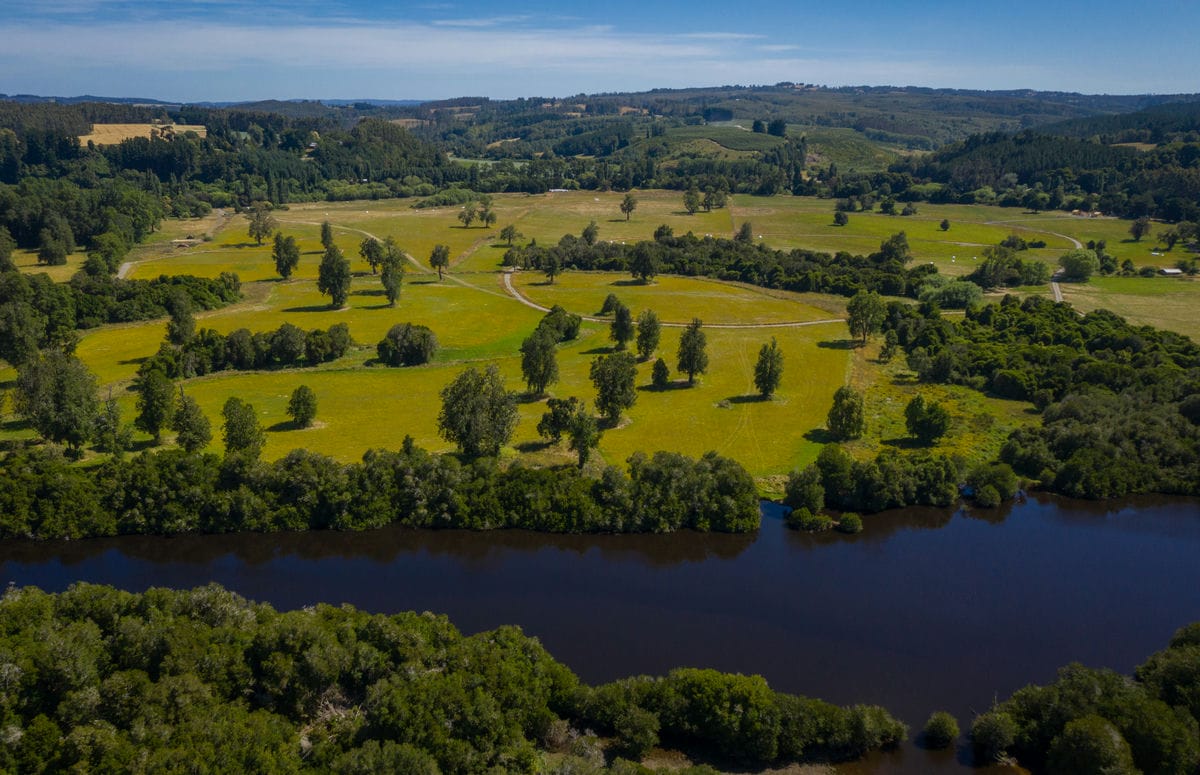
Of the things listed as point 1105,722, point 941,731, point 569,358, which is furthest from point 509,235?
point 1105,722

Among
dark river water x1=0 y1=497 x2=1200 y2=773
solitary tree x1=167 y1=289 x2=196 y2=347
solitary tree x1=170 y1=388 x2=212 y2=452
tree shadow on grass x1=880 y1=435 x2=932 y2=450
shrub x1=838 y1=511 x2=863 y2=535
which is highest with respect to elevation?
solitary tree x1=167 y1=289 x2=196 y2=347

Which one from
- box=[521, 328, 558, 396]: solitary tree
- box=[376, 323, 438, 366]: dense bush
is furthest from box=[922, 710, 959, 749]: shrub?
box=[376, 323, 438, 366]: dense bush

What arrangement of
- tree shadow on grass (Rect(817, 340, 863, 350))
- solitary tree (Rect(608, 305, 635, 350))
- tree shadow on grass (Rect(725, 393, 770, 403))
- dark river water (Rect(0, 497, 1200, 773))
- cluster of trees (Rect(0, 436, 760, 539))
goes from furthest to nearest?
tree shadow on grass (Rect(817, 340, 863, 350))
solitary tree (Rect(608, 305, 635, 350))
tree shadow on grass (Rect(725, 393, 770, 403))
cluster of trees (Rect(0, 436, 760, 539))
dark river water (Rect(0, 497, 1200, 773))

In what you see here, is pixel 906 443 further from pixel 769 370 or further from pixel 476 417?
pixel 476 417

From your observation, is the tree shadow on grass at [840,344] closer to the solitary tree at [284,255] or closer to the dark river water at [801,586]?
the dark river water at [801,586]

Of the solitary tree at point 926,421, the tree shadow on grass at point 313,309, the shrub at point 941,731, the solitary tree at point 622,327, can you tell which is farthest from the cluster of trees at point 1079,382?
the tree shadow on grass at point 313,309

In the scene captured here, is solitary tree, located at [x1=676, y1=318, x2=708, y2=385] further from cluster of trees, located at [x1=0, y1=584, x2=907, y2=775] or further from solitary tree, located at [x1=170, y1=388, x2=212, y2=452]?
cluster of trees, located at [x1=0, y1=584, x2=907, y2=775]

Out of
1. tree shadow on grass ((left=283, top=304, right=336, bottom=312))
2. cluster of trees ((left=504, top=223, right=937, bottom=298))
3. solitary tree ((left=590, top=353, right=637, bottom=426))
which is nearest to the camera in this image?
solitary tree ((left=590, top=353, right=637, bottom=426))

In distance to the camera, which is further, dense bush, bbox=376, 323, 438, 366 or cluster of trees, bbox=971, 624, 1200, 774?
dense bush, bbox=376, 323, 438, 366
